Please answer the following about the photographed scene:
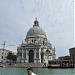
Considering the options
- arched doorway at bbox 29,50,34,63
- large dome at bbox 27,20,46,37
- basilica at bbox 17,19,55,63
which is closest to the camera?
basilica at bbox 17,19,55,63

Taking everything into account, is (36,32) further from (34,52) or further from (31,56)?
(31,56)

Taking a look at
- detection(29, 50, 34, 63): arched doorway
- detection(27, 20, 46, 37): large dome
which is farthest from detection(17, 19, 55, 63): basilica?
detection(27, 20, 46, 37): large dome

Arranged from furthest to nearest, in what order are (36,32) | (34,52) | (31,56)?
1. (36,32)
2. (31,56)
3. (34,52)

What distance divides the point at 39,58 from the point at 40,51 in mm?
2636

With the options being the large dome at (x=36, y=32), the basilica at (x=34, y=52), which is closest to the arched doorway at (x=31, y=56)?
the basilica at (x=34, y=52)

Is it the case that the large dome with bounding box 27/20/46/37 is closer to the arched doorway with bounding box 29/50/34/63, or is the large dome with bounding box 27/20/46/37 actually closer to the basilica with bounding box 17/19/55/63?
the basilica with bounding box 17/19/55/63

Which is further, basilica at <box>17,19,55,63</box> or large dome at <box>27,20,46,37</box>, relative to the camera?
large dome at <box>27,20,46,37</box>

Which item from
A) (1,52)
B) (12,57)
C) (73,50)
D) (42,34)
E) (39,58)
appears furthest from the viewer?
(1,52)

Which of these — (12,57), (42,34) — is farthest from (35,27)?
(12,57)

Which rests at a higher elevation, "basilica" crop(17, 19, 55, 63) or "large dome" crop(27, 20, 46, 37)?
"large dome" crop(27, 20, 46, 37)

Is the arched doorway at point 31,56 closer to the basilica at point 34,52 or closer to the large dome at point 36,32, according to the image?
the basilica at point 34,52

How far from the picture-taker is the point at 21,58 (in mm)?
63125

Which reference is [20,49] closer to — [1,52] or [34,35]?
[34,35]

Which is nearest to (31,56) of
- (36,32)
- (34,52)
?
(34,52)
